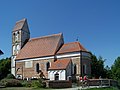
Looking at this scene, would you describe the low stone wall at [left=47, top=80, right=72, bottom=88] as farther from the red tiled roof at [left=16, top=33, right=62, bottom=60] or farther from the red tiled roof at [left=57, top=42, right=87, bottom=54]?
the red tiled roof at [left=16, top=33, right=62, bottom=60]

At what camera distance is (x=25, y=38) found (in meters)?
69.7

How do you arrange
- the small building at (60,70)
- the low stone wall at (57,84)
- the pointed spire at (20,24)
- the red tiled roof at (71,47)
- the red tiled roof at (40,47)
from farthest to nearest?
the pointed spire at (20,24)
the red tiled roof at (40,47)
the red tiled roof at (71,47)
the small building at (60,70)
the low stone wall at (57,84)

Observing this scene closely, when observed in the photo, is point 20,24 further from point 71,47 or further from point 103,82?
point 103,82

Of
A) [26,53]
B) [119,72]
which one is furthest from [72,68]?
[119,72]

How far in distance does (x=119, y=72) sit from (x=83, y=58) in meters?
39.9

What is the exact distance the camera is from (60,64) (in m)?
54.4

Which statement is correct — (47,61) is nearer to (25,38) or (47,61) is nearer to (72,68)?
(72,68)

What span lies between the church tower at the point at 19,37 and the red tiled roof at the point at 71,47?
15.2 m

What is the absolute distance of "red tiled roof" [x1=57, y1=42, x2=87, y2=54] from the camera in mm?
54112

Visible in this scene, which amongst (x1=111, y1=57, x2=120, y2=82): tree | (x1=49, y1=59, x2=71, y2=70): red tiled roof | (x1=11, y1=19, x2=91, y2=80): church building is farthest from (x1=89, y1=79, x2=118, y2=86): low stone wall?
(x1=111, y1=57, x2=120, y2=82): tree

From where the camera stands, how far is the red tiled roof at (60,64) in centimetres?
5316

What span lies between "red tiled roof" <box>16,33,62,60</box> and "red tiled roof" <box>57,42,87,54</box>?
6.52ft

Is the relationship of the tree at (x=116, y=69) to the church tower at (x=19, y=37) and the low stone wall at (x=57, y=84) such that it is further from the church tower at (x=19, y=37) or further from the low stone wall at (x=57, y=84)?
the low stone wall at (x=57, y=84)

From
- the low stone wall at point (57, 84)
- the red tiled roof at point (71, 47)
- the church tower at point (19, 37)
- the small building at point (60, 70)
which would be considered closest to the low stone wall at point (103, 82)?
the low stone wall at point (57, 84)
